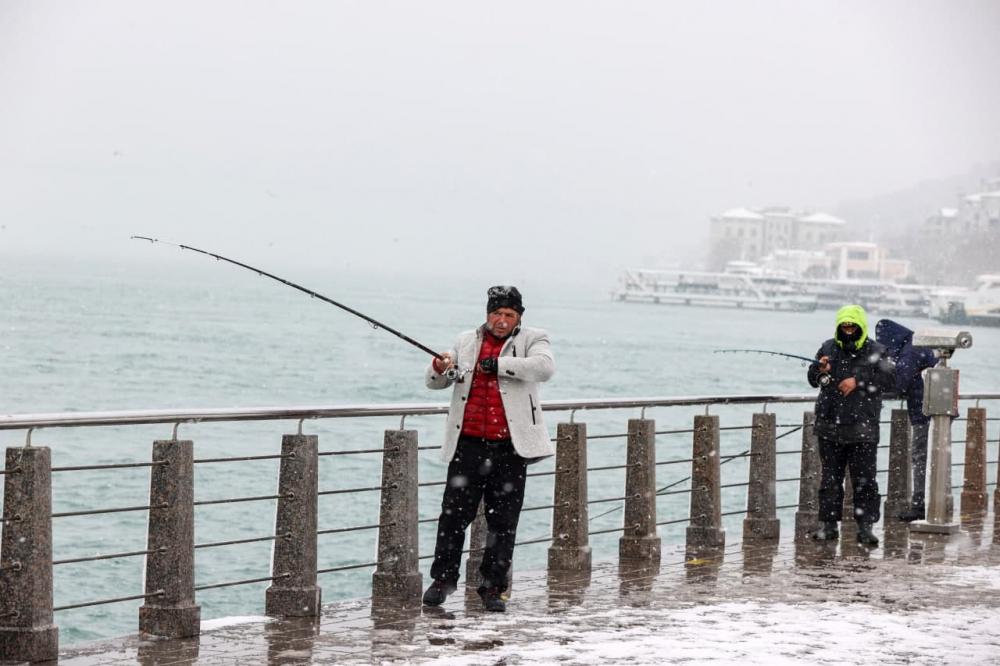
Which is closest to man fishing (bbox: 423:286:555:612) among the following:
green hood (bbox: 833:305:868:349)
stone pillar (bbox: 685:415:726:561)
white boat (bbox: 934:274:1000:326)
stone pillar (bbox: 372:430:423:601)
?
stone pillar (bbox: 372:430:423:601)

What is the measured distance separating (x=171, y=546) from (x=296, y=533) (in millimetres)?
819

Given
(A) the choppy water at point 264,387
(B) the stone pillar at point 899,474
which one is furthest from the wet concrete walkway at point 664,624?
(A) the choppy water at point 264,387

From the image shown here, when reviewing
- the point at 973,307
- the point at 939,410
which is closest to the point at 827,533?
the point at 939,410

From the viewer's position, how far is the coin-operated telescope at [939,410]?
473 inches

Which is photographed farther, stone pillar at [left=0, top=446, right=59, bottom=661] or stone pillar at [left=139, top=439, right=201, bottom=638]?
stone pillar at [left=139, top=439, right=201, bottom=638]

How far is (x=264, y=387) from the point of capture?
216 ft

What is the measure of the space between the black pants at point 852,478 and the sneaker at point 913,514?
166cm

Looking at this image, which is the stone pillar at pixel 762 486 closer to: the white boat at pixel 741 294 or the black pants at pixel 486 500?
the black pants at pixel 486 500

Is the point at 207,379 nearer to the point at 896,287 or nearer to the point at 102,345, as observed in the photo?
the point at 102,345

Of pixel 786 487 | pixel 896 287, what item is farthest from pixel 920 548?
pixel 896 287

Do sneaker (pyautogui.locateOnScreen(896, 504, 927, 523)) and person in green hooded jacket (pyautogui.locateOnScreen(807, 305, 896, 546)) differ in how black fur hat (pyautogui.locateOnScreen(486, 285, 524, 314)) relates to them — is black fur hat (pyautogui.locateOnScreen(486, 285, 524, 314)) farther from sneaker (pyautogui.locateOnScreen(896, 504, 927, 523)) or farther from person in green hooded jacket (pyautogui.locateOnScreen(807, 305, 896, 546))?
sneaker (pyautogui.locateOnScreen(896, 504, 927, 523))

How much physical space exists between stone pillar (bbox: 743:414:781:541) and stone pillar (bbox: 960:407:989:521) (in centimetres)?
356

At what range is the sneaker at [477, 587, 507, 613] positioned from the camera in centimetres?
782

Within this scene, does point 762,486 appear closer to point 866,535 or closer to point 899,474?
point 866,535
